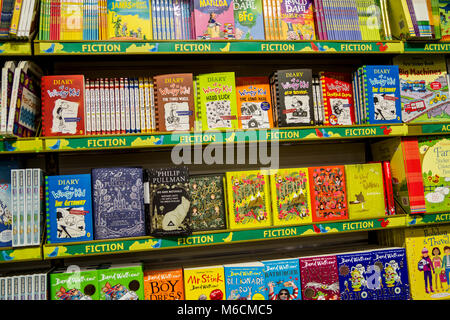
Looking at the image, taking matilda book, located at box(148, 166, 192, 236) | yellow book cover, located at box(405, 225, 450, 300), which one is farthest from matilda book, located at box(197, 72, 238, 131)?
yellow book cover, located at box(405, 225, 450, 300)

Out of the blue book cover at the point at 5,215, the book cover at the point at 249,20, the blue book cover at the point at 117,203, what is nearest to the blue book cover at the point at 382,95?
the book cover at the point at 249,20

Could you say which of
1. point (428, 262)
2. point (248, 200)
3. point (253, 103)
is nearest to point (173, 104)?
point (253, 103)

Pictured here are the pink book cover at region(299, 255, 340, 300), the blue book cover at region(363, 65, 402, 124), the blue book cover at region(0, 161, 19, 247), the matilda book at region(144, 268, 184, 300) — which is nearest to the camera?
the blue book cover at region(0, 161, 19, 247)

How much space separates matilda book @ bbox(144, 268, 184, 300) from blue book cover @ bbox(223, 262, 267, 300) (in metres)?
0.27

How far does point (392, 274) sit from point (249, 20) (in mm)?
1776

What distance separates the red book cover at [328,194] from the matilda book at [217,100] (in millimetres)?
592

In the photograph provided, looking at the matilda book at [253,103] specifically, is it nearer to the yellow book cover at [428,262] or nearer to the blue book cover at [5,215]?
the yellow book cover at [428,262]

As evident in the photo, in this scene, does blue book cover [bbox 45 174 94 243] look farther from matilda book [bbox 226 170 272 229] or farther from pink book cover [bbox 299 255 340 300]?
pink book cover [bbox 299 255 340 300]

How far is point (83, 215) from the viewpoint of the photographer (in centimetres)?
185

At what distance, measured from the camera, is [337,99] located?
2205mm

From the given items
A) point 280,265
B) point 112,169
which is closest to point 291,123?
point 280,265

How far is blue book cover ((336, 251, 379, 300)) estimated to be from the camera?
6.71 feet

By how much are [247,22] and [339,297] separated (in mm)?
1745
